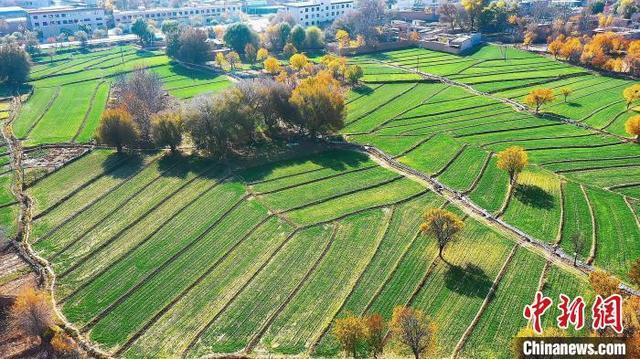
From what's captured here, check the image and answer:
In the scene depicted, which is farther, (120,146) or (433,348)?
(120,146)

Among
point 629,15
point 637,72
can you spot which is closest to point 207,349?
point 637,72

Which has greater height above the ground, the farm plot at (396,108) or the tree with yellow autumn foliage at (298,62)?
the tree with yellow autumn foliage at (298,62)

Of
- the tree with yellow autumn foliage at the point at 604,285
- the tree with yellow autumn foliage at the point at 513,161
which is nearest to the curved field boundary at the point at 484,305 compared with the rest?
the tree with yellow autumn foliage at the point at 604,285

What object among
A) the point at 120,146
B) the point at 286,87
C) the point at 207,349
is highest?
the point at 286,87

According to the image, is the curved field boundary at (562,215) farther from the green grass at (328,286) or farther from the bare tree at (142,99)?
the bare tree at (142,99)

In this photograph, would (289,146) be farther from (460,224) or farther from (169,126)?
(460,224)

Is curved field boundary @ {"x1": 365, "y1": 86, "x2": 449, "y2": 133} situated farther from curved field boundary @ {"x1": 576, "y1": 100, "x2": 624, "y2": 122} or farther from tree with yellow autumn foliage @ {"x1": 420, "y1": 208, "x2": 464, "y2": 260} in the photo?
tree with yellow autumn foliage @ {"x1": 420, "y1": 208, "x2": 464, "y2": 260}
